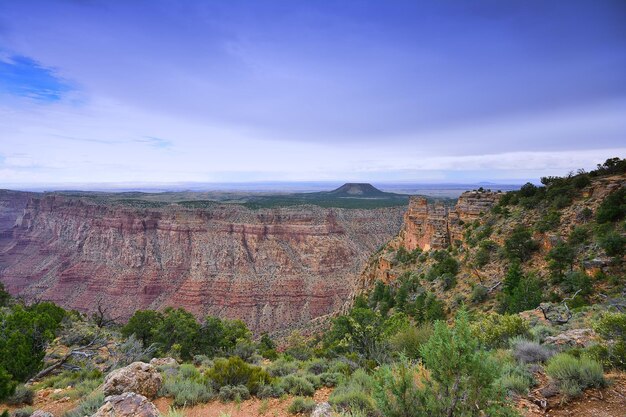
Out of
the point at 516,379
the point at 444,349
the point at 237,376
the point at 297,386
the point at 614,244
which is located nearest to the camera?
the point at 444,349

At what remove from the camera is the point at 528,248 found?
21.5 metres

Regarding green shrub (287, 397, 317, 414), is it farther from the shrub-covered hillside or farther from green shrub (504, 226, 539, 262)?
green shrub (504, 226, 539, 262)

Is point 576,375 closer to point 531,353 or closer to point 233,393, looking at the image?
point 531,353

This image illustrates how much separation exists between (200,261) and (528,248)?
175 ft

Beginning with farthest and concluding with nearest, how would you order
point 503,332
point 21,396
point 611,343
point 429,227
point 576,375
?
point 429,227
point 503,332
point 21,396
point 611,343
point 576,375

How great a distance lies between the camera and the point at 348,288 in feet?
191

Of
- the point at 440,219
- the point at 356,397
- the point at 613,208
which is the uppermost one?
the point at 613,208

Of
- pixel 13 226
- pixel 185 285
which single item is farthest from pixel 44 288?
pixel 13 226

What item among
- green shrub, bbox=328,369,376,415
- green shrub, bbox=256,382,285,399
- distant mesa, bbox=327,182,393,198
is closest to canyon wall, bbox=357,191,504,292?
green shrub, bbox=328,369,376,415

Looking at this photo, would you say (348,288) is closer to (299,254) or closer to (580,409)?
(299,254)

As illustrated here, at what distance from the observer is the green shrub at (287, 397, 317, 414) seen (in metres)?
7.79

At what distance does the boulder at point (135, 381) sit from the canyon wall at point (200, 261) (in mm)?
42435

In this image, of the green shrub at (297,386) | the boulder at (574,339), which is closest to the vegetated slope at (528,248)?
the boulder at (574,339)

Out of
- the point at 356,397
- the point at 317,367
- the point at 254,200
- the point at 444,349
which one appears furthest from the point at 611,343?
the point at 254,200
